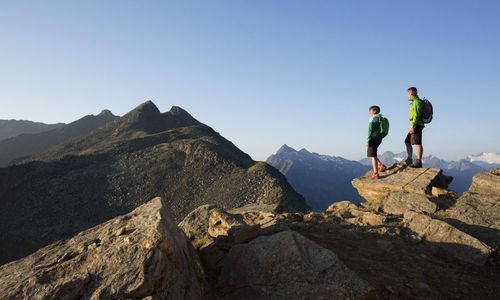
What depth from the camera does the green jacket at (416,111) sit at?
16444 mm

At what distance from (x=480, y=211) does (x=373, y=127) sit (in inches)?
211

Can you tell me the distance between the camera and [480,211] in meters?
14.4

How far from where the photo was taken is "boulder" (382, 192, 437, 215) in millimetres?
15305

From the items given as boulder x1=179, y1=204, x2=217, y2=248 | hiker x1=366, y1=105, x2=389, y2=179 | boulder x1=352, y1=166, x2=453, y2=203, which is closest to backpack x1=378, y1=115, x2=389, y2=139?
hiker x1=366, y1=105, x2=389, y2=179

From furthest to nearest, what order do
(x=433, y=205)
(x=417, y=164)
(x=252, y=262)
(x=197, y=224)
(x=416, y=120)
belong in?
1. (x=417, y=164)
2. (x=416, y=120)
3. (x=433, y=205)
4. (x=197, y=224)
5. (x=252, y=262)

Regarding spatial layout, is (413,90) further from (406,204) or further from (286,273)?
(286,273)

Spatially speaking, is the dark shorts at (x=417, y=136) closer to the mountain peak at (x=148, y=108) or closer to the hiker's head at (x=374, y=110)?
the hiker's head at (x=374, y=110)

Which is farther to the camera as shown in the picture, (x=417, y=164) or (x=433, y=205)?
(x=417, y=164)

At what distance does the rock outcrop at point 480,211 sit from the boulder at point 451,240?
3.50 feet

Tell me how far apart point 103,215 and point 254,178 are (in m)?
40.0

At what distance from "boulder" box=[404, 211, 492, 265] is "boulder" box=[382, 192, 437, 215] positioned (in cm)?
260

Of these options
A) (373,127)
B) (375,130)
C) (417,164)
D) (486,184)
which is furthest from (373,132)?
(486,184)

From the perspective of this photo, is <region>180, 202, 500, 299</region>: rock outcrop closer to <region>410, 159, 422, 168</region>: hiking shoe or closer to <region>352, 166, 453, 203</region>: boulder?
<region>352, 166, 453, 203</region>: boulder

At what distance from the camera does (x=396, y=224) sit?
13.4m
